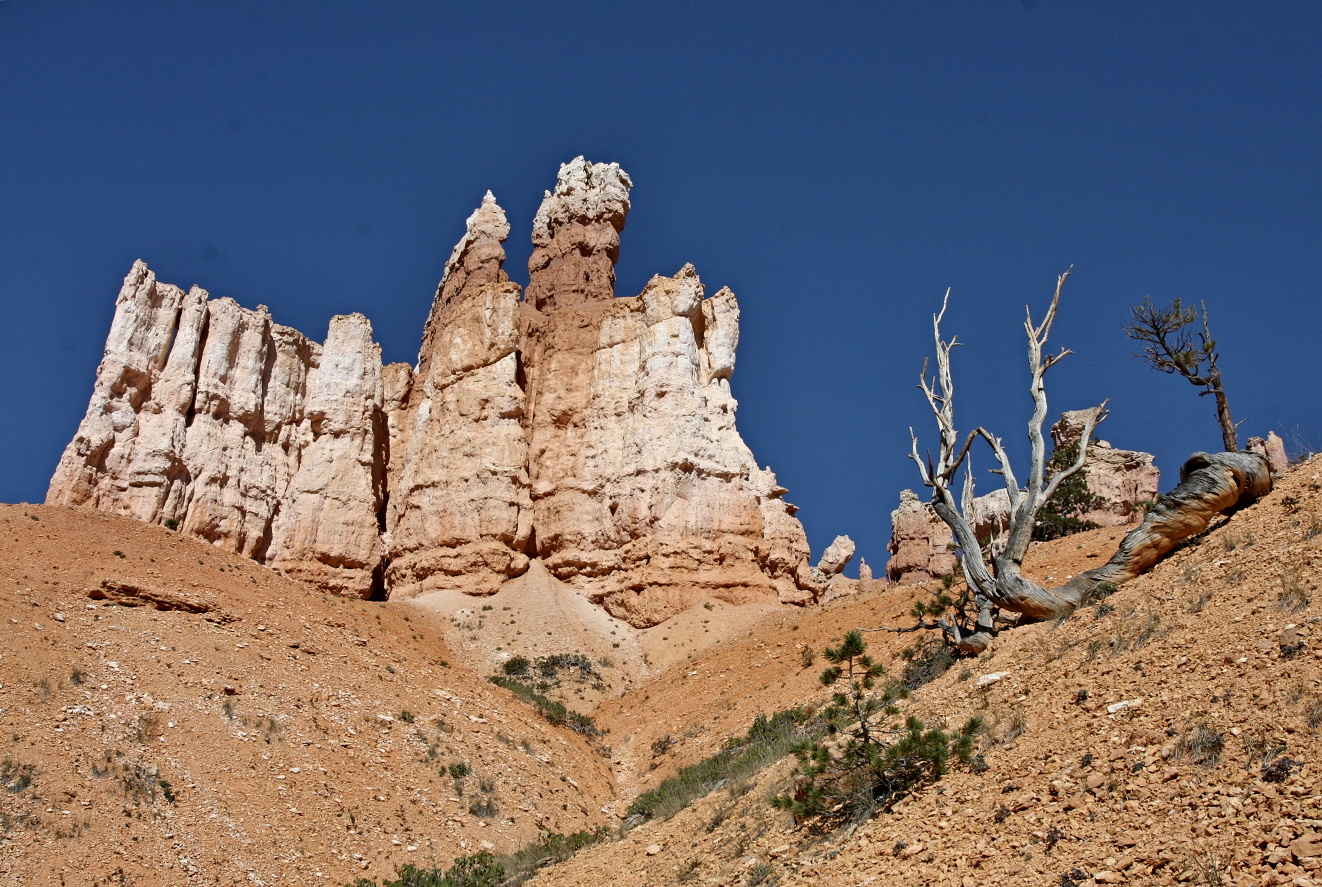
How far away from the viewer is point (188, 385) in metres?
47.1

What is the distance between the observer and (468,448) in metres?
46.9

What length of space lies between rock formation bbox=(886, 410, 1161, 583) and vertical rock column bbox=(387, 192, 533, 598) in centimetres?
1806

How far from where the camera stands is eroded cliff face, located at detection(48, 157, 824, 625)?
43.0 m

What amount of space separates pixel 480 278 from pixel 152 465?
777 inches

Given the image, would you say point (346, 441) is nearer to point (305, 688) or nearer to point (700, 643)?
point (700, 643)

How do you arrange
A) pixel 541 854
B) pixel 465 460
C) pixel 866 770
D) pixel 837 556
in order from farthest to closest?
pixel 837 556 < pixel 465 460 < pixel 541 854 < pixel 866 770

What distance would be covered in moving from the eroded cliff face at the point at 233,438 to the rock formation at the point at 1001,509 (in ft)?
86.9

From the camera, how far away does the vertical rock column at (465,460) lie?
43438mm

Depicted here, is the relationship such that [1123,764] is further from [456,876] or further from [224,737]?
[224,737]

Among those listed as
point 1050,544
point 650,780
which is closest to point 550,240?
point 1050,544

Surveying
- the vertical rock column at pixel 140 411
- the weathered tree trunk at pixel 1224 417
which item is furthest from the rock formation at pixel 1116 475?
the vertical rock column at pixel 140 411

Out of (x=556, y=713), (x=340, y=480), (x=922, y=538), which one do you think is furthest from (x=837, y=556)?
(x=556, y=713)

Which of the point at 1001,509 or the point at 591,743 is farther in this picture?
the point at 1001,509

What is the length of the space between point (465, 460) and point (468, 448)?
652 mm
